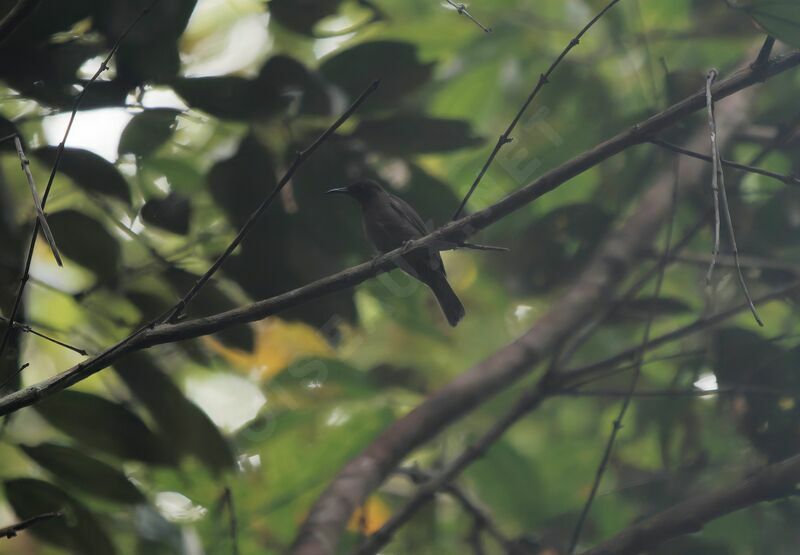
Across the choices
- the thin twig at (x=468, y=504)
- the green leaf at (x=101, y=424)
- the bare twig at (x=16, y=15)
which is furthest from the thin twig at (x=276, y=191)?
the thin twig at (x=468, y=504)

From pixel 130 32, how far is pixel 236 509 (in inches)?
51.6

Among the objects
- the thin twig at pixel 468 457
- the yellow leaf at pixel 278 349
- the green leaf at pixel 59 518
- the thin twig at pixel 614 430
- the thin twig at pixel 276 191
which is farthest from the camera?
the yellow leaf at pixel 278 349

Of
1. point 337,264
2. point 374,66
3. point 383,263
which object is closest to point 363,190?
point 337,264

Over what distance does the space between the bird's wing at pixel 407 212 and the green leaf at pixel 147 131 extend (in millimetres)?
599

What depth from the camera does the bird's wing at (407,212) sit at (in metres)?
2.37

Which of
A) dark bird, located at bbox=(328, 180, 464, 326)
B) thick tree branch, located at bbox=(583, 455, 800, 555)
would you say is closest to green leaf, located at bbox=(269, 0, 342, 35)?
dark bird, located at bbox=(328, 180, 464, 326)

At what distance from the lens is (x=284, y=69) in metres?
2.25

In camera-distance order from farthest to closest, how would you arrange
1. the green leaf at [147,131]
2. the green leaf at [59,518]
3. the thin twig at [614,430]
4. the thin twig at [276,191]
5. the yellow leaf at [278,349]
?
1. the yellow leaf at [278,349]
2. the thin twig at [614,430]
3. the green leaf at [147,131]
4. the green leaf at [59,518]
5. the thin twig at [276,191]

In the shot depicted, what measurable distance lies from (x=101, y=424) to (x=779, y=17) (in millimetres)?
1599

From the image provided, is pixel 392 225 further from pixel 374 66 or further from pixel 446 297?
pixel 374 66

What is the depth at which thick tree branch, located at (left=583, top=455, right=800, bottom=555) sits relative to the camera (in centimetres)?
202

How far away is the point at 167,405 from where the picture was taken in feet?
6.75

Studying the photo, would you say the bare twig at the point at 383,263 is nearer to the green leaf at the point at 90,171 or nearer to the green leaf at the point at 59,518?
the green leaf at the point at 59,518

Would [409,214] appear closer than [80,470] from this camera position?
No
